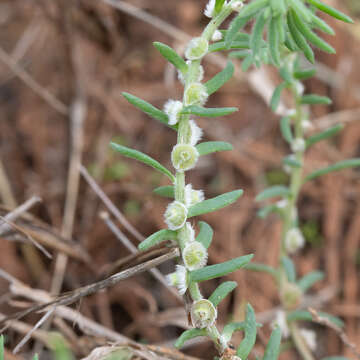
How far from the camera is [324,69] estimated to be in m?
3.63

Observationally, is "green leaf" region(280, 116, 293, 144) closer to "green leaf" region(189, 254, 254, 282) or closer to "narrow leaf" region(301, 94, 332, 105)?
"narrow leaf" region(301, 94, 332, 105)

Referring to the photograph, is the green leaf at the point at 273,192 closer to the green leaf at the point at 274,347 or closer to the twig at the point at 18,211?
the green leaf at the point at 274,347

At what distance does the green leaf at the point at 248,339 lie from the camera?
136cm

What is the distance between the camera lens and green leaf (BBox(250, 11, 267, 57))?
1.29 metres

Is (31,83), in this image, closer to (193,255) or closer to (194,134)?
(194,134)

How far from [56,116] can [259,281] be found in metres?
1.84

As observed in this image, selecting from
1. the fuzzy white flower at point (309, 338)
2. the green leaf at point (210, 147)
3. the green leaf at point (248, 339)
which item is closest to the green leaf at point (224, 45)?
the green leaf at point (210, 147)

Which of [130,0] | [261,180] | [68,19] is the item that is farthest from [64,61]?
[261,180]

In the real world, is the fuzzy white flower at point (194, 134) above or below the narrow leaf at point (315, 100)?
below

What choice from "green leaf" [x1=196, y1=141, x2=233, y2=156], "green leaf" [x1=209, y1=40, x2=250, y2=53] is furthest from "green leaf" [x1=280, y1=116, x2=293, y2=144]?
"green leaf" [x1=196, y1=141, x2=233, y2=156]

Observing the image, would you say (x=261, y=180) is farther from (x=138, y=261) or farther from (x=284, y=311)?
(x=138, y=261)

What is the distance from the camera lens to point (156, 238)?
4.27 ft

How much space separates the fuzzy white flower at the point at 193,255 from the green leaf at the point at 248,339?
22 cm

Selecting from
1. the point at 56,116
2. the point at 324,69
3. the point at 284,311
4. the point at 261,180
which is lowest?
the point at 284,311
